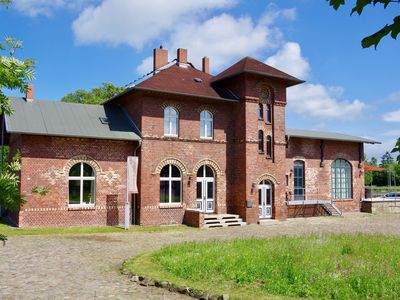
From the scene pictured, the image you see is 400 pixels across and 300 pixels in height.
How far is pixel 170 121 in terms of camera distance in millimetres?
20891

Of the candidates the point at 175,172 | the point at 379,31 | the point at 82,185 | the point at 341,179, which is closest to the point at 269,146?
the point at 175,172

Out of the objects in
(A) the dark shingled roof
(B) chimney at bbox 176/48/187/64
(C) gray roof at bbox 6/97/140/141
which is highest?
(B) chimney at bbox 176/48/187/64

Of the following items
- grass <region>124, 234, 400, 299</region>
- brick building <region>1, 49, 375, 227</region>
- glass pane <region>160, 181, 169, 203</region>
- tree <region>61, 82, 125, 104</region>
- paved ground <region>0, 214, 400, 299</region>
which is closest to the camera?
grass <region>124, 234, 400, 299</region>

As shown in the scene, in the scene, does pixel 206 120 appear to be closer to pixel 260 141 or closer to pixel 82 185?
pixel 260 141

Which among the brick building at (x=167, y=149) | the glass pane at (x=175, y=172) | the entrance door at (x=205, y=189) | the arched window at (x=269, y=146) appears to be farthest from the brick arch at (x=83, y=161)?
the arched window at (x=269, y=146)

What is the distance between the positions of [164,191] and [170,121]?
11.5 feet

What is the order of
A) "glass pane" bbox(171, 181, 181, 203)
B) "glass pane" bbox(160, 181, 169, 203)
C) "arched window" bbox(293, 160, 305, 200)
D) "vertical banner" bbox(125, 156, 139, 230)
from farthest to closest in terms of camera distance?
1. "arched window" bbox(293, 160, 305, 200)
2. "glass pane" bbox(171, 181, 181, 203)
3. "glass pane" bbox(160, 181, 169, 203)
4. "vertical banner" bbox(125, 156, 139, 230)

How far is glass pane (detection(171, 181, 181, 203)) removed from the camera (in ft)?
68.0

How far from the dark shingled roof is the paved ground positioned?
8046mm

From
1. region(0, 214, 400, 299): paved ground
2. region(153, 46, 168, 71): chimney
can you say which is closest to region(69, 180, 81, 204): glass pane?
region(0, 214, 400, 299): paved ground

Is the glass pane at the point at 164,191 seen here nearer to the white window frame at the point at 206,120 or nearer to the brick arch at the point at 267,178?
the white window frame at the point at 206,120

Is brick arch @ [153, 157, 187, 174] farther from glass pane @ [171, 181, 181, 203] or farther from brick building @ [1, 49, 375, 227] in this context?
glass pane @ [171, 181, 181, 203]

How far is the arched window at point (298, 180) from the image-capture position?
26.8m

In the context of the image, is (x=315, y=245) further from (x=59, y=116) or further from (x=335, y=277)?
(x=59, y=116)
